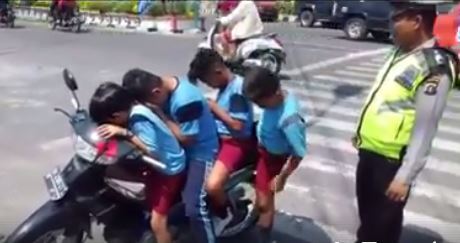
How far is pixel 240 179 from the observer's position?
160 inches

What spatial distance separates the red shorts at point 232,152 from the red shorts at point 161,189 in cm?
29

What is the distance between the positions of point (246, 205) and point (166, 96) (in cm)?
109

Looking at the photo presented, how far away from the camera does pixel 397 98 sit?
3.29 m

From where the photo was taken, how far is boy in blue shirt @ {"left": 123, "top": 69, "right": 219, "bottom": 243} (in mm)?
3602

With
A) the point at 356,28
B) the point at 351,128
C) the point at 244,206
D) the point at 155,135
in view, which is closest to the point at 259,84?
the point at 155,135

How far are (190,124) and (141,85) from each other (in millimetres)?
351

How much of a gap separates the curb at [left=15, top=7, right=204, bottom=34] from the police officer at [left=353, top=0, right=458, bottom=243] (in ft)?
53.1

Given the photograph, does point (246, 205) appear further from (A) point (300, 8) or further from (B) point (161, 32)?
(A) point (300, 8)

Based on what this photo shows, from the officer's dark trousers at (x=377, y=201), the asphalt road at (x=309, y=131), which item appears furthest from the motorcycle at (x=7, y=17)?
the officer's dark trousers at (x=377, y=201)

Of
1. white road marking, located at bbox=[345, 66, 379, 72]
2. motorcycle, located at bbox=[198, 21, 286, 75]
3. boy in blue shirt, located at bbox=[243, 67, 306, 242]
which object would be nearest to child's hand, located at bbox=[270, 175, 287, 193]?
boy in blue shirt, located at bbox=[243, 67, 306, 242]

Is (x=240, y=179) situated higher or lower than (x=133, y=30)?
higher

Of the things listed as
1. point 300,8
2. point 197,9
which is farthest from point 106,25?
point 300,8

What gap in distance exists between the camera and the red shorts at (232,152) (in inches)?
155

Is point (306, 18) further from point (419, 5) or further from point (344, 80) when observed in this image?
point (419, 5)
